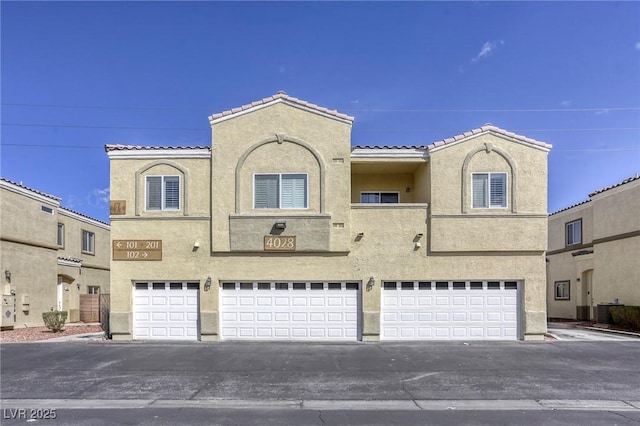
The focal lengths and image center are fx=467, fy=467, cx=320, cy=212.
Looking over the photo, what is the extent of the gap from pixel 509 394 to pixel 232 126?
11.9 metres

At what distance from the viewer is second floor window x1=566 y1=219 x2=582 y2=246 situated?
25.2 metres

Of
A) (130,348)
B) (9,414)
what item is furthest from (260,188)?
(9,414)

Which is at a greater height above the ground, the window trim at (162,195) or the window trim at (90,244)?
the window trim at (162,195)

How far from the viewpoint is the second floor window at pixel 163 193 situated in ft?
54.0

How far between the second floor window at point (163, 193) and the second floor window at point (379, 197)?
22.7 ft

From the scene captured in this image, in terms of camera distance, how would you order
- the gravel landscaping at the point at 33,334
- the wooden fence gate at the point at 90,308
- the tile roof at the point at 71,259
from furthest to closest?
1. the wooden fence gate at the point at 90,308
2. the tile roof at the point at 71,259
3. the gravel landscaping at the point at 33,334

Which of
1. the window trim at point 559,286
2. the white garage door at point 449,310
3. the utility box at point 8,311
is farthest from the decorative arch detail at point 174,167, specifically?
the window trim at point 559,286

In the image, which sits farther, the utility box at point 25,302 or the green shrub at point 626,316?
the utility box at point 25,302

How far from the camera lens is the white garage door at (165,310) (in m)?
16.3

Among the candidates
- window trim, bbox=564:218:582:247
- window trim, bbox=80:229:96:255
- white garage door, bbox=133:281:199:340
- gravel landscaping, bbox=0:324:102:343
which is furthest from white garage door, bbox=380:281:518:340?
window trim, bbox=80:229:96:255

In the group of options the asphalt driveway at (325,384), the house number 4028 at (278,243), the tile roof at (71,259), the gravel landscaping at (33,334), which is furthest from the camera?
the tile roof at (71,259)

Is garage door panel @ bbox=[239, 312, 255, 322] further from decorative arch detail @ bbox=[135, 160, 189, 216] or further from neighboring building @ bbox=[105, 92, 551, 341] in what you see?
decorative arch detail @ bbox=[135, 160, 189, 216]

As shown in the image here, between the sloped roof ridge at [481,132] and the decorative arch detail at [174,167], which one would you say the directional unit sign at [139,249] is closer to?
the decorative arch detail at [174,167]

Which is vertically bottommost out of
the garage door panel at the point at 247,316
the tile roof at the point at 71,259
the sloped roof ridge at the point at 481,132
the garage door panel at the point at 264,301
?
the garage door panel at the point at 247,316
